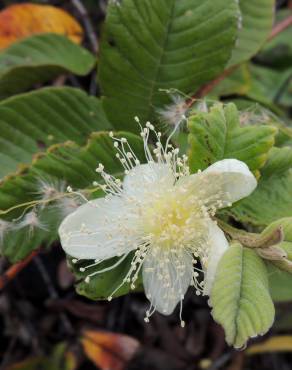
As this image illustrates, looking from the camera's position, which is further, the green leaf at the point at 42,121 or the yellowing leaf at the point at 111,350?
the yellowing leaf at the point at 111,350

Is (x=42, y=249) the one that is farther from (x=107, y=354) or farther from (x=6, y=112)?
(x=107, y=354)

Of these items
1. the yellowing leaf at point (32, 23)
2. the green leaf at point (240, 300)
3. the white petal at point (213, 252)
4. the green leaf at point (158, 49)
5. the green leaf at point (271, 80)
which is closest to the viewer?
the green leaf at point (240, 300)

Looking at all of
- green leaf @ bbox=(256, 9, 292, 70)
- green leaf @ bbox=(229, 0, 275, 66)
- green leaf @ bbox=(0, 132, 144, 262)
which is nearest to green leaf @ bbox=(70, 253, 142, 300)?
green leaf @ bbox=(0, 132, 144, 262)

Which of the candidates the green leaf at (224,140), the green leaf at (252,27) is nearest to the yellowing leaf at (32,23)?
the green leaf at (252,27)

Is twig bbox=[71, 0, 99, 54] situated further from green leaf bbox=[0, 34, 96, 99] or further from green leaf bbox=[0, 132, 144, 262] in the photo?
green leaf bbox=[0, 132, 144, 262]

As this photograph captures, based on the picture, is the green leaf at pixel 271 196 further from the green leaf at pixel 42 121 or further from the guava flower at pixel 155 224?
the green leaf at pixel 42 121
